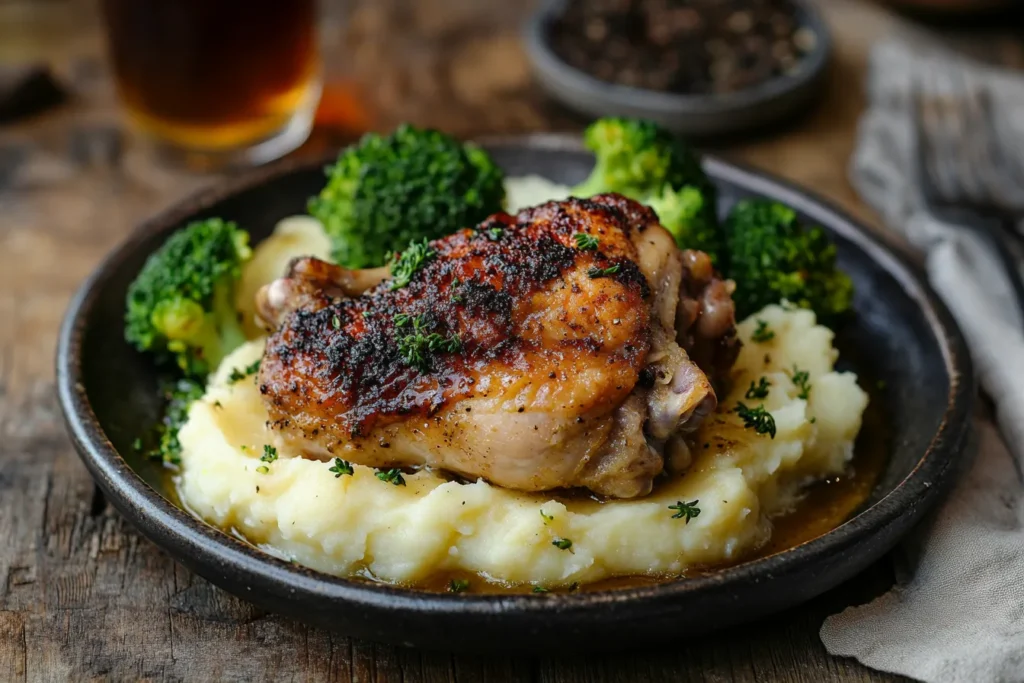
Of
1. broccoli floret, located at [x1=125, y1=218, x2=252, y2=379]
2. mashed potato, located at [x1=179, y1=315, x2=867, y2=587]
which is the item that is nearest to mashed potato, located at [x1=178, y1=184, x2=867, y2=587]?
mashed potato, located at [x1=179, y1=315, x2=867, y2=587]

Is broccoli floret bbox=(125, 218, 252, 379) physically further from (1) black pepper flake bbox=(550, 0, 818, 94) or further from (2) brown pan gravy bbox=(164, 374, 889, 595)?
(1) black pepper flake bbox=(550, 0, 818, 94)

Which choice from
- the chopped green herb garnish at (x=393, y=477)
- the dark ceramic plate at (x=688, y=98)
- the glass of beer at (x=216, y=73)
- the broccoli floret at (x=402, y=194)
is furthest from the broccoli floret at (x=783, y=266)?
the glass of beer at (x=216, y=73)

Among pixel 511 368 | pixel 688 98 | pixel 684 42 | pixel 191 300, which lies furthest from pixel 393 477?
pixel 684 42

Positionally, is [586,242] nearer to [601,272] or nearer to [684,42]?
[601,272]

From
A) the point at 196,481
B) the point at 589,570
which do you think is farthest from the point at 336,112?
the point at 589,570

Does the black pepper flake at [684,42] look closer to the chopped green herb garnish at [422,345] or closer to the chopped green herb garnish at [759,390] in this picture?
the chopped green herb garnish at [759,390]

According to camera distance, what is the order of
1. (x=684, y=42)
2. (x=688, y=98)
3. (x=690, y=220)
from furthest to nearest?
1. (x=684, y=42)
2. (x=688, y=98)
3. (x=690, y=220)
